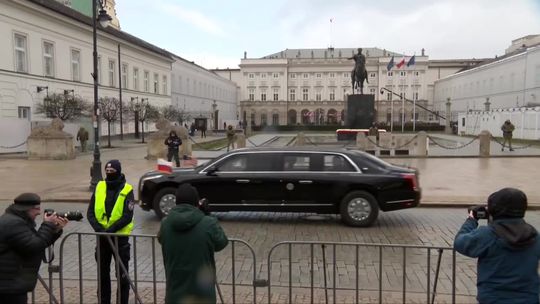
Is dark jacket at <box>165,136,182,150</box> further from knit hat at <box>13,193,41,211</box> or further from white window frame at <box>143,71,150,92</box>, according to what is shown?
white window frame at <box>143,71,150,92</box>

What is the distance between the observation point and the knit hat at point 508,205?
10.3 ft

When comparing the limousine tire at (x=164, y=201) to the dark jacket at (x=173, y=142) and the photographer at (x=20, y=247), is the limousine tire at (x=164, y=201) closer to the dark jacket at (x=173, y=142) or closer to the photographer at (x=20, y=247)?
the photographer at (x=20, y=247)

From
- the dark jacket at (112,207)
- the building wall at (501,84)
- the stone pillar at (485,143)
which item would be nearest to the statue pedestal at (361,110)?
the stone pillar at (485,143)

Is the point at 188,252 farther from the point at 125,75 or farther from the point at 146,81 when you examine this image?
the point at 146,81

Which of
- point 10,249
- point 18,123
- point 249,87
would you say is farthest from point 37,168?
point 249,87

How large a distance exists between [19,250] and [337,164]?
6747 millimetres

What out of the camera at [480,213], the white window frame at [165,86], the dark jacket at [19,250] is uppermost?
the white window frame at [165,86]

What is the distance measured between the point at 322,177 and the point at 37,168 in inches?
624

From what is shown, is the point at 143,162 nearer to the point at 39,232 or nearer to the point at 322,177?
the point at 322,177

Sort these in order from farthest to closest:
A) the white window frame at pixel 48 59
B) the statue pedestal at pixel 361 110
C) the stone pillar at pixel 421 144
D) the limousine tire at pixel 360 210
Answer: the white window frame at pixel 48 59 → the statue pedestal at pixel 361 110 → the stone pillar at pixel 421 144 → the limousine tire at pixel 360 210

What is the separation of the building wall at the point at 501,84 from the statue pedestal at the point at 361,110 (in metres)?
27.3

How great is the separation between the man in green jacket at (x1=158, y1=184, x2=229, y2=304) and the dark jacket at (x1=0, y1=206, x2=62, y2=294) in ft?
3.53

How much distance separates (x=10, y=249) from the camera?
3.73 meters

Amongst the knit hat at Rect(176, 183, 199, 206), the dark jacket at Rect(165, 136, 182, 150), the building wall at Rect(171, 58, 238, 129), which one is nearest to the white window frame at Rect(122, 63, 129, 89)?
the building wall at Rect(171, 58, 238, 129)
